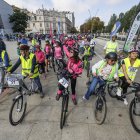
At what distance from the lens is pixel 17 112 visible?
3803 millimetres

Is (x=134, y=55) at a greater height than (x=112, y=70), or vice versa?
(x=134, y=55)

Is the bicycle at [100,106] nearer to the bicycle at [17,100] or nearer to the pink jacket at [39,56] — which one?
the bicycle at [17,100]

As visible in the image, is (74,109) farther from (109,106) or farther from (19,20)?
(19,20)

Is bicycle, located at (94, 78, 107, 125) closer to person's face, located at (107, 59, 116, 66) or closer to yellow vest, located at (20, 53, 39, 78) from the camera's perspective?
person's face, located at (107, 59, 116, 66)

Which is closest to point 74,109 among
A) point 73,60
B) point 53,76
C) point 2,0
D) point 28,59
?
point 73,60

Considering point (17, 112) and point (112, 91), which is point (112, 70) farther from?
point (17, 112)

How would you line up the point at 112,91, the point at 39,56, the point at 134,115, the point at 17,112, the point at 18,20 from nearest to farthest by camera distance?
the point at 134,115, the point at 17,112, the point at 112,91, the point at 39,56, the point at 18,20

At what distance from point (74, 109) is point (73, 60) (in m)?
1.42

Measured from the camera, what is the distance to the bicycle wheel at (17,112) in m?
3.58

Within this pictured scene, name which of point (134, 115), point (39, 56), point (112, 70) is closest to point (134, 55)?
point (112, 70)

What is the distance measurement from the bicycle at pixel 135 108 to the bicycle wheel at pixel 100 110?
588 millimetres

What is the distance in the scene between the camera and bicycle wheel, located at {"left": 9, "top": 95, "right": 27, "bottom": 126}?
3584mm

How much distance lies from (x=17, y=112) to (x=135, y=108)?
111 inches

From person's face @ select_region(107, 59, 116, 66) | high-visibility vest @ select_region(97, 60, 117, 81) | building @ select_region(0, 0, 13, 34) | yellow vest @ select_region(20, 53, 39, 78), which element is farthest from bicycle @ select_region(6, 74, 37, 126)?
building @ select_region(0, 0, 13, 34)
